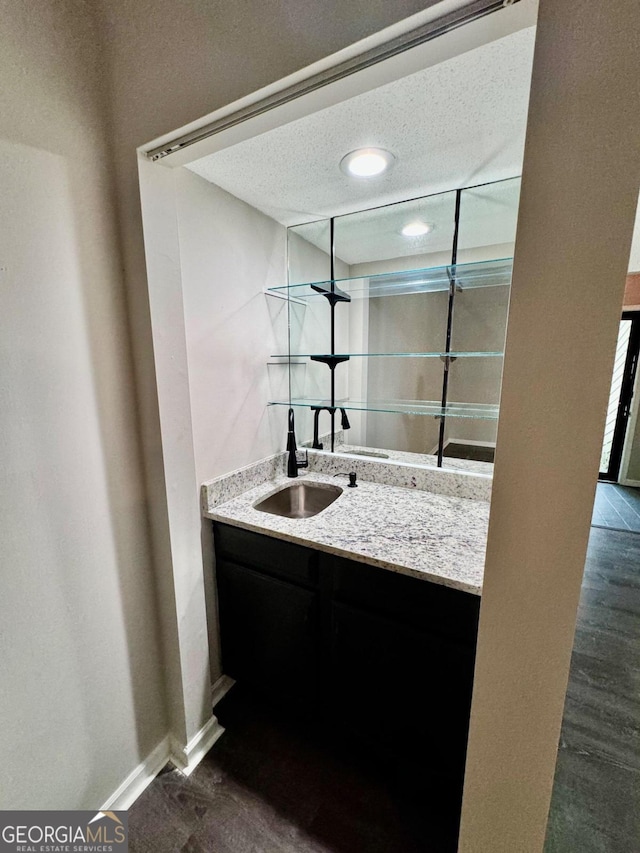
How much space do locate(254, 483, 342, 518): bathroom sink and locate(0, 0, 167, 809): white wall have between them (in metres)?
0.73

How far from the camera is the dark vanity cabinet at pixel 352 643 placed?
1049 millimetres

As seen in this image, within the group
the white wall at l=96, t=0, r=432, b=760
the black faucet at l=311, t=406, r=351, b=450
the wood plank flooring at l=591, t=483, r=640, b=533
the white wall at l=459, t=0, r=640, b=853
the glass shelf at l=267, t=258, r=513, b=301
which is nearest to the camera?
the white wall at l=459, t=0, r=640, b=853

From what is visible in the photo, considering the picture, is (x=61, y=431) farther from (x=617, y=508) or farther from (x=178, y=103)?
(x=617, y=508)

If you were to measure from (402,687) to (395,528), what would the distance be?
0.52m

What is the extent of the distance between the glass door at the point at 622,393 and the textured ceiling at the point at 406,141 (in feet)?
14.1

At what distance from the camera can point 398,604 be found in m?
1.10

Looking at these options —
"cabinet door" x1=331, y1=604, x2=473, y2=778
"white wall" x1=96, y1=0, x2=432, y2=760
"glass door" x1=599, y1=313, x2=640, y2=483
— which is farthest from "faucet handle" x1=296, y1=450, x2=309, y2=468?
"glass door" x1=599, y1=313, x2=640, y2=483

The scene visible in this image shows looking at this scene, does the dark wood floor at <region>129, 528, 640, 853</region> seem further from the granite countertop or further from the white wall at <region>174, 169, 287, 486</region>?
the white wall at <region>174, 169, 287, 486</region>

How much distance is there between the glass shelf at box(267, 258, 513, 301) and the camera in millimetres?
1514

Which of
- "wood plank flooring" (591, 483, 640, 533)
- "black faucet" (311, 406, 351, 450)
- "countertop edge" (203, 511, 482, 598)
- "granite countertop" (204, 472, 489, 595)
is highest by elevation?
"black faucet" (311, 406, 351, 450)

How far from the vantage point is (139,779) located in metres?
1.25

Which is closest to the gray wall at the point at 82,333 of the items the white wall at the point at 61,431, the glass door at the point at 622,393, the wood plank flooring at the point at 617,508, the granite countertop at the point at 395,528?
the white wall at the point at 61,431

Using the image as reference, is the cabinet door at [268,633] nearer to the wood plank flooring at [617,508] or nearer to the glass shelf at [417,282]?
the glass shelf at [417,282]

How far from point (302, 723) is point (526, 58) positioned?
2329mm
